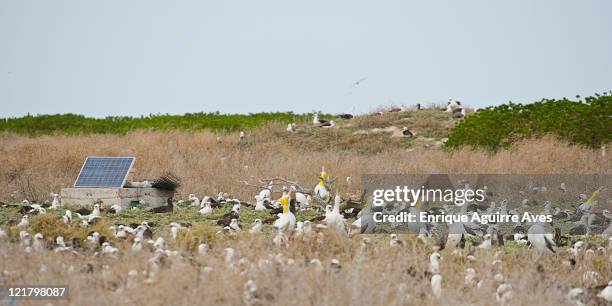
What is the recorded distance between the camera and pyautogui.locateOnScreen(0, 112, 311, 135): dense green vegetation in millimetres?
40500

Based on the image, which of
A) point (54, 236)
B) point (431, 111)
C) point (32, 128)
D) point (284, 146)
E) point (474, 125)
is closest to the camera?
point (54, 236)

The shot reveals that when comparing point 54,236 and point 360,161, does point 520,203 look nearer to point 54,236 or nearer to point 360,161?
point 360,161

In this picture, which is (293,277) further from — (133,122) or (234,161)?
(133,122)

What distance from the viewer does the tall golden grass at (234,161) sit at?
23984 mm

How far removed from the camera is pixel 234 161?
28422 mm

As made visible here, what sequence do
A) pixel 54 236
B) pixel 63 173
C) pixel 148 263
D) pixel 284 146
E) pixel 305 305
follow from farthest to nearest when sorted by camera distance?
pixel 284 146 < pixel 63 173 < pixel 54 236 < pixel 148 263 < pixel 305 305

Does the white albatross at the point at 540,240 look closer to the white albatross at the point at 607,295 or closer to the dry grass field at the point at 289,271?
the dry grass field at the point at 289,271

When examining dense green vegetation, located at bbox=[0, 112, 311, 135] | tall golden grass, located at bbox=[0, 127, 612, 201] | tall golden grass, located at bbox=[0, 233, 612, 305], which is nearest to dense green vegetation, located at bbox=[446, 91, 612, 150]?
tall golden grass, located at bbox=[0, 127, 612, 201]

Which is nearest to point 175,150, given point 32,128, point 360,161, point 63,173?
point 63,173

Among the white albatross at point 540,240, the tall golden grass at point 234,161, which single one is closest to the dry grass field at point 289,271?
the white albatross at point 540,240

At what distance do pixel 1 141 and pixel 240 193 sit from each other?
617 inches

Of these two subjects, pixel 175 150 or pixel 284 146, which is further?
pixel 284 146

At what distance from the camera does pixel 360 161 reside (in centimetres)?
2673

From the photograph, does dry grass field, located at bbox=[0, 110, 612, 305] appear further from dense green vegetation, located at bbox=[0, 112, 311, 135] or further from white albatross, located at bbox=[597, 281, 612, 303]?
dense green vegetation, located at bbox=[0, 112, 311, 135]
